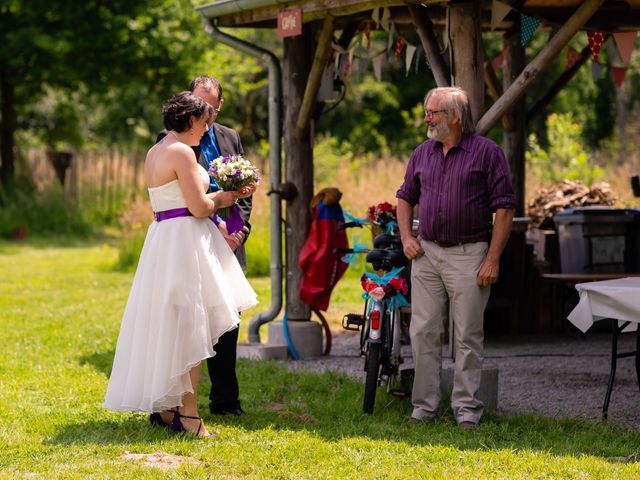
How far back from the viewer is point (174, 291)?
6.05m

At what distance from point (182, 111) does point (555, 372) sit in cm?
395

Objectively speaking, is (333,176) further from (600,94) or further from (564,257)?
A: (600,94)

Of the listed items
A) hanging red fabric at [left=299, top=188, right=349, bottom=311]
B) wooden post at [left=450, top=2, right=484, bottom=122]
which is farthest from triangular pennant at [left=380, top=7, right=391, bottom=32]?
wooden post at [left=450, top=2, right=484, bottom=122]

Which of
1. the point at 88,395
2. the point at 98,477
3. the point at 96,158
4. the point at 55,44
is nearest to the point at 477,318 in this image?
the point at 98,477

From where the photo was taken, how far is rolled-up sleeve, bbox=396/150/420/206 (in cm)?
661

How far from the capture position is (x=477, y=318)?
6410mm

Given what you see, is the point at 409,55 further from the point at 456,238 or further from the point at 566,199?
the point at 566,199

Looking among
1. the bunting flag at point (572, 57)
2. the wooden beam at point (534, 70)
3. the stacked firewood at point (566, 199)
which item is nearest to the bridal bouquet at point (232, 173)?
the wooden beam at point (534, 70)

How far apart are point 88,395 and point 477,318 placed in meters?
2.78

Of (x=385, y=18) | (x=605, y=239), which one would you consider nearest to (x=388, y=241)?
(x=385, y=18)

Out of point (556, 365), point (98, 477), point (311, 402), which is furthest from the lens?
point (556, 365)

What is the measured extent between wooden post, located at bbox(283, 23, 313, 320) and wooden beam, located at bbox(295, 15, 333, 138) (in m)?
0.09

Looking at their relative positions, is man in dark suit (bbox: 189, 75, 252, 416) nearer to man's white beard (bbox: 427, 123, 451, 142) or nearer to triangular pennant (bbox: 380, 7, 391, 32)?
man's white beard (bbox: 427, 123, 451, 142)

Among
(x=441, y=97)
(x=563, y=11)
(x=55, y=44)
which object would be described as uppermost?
(x=55, y=44)
